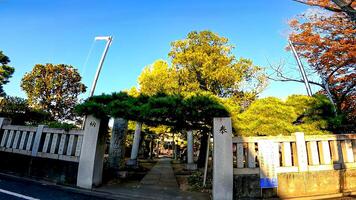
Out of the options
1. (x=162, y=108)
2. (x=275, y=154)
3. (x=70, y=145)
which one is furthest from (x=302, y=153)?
(x=70, y=145)

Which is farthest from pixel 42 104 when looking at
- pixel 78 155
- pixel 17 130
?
pixel 78 155

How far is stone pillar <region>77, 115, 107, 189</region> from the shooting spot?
7.09 metres

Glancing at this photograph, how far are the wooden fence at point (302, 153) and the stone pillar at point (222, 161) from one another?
293 mm

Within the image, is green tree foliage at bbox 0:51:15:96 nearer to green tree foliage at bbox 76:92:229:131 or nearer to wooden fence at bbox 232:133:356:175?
green tree foliage at bbox 76:92:229:131

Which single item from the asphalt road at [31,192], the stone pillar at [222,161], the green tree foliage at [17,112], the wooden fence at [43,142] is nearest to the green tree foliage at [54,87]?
the green tree foliage at [17,112]

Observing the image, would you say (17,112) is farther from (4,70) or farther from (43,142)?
(4,70)

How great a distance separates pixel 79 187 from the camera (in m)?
7.06

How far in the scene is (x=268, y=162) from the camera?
20.5 feet

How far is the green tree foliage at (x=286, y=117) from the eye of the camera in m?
7.00

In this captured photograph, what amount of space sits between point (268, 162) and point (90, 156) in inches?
209

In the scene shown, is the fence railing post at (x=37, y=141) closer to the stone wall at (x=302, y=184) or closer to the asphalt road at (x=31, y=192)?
the asphalt road at (x=31, y=192)

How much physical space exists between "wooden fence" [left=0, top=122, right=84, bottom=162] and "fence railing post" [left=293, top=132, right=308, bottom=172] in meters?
6.68

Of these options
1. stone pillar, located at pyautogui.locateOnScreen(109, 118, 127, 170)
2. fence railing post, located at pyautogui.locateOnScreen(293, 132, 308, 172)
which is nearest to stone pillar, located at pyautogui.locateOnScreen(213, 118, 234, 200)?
fence railing post, located at pyautogui.locateOnScreen(293, 132, 308, 172)

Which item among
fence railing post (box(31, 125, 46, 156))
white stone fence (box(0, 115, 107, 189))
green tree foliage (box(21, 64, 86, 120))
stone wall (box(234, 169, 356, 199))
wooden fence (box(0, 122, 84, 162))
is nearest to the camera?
Answer: stone wall (box(234, 169, 356, 199))
